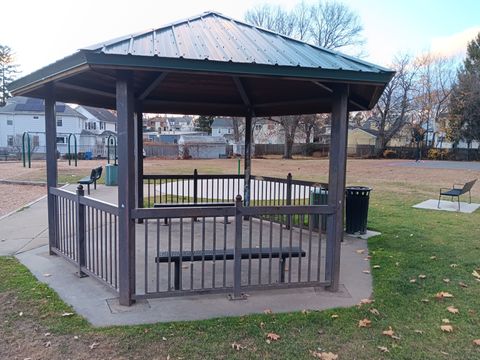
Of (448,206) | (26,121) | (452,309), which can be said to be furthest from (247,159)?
(26,121)

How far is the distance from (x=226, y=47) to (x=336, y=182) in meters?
1.97

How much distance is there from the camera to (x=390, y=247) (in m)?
6.78

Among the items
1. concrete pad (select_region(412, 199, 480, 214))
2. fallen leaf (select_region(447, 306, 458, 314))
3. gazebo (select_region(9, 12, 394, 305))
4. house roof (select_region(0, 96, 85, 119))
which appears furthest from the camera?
house roof (select_region(0, 96, 85, 119))

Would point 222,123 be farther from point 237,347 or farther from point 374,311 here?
point 237,347

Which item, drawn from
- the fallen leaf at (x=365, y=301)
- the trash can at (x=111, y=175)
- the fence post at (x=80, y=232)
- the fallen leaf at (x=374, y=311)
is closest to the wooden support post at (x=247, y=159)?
the fence post at (x=80, y=232)

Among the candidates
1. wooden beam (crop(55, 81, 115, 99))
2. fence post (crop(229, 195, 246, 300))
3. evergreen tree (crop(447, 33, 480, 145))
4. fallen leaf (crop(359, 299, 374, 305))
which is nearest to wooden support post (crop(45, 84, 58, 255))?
wooden beam (crop(55, 81, 115, 99))

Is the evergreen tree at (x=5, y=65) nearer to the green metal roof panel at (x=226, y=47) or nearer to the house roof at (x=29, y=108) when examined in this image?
the house roof at (x=29, y=108)

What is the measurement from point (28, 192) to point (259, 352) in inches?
510

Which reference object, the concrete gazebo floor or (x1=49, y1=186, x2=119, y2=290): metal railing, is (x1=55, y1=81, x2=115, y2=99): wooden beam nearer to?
(x1=49, y1=186, x2=119, y2=290): metal railing

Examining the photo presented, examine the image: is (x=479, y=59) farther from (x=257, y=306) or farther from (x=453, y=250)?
(x=257, y=306)

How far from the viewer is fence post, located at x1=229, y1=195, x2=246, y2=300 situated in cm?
421

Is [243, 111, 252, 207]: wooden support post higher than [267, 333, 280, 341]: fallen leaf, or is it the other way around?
[243, 111, 252, 207]: wooden support post

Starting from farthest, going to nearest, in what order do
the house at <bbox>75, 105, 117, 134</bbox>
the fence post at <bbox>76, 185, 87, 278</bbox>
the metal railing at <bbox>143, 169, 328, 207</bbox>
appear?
the house at <bbox>75, 105, 117, 134</bbox>
the metal railing at <bbox>143, 169, 328, 207</bbox>
the fence post at <bbox>76, 185, 87, 278</bbox>

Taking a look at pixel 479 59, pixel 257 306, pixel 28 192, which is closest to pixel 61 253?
pixel 257 306
